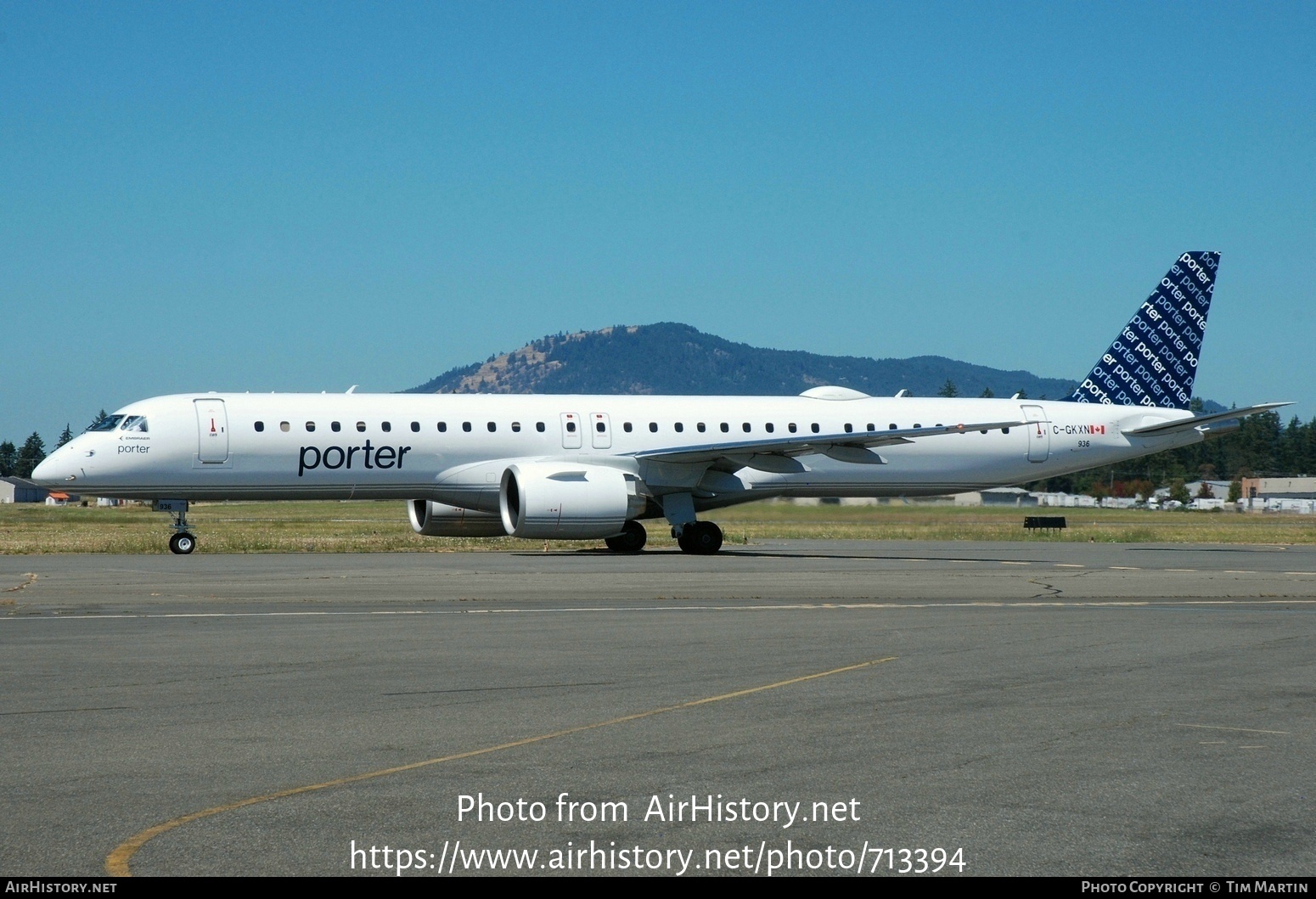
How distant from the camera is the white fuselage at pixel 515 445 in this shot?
→ 3047cm

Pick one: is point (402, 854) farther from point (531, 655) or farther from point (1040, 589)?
point (1040, 589)

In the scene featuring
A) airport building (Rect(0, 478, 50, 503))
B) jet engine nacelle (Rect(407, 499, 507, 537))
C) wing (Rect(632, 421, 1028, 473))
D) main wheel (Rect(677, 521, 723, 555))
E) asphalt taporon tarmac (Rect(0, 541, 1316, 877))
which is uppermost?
airport building (Rect(0, 478, 50, 503))

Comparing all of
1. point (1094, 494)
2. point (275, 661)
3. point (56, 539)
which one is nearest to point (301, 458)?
point (56, 539)

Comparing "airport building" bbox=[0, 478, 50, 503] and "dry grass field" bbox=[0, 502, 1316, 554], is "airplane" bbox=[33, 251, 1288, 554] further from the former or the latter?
"airport building" bbox=[0, 478, 50, 503]

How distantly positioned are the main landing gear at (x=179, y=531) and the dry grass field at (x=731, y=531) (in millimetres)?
1271

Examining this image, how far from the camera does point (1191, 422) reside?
37.3 meters

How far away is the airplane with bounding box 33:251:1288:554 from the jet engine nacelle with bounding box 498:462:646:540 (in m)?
0.04

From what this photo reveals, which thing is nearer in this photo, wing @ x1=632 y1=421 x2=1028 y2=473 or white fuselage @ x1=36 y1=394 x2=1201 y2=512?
white fuselage @ x1=36 y1=394 x2=1201 y2=512

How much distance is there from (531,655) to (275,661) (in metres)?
2.19

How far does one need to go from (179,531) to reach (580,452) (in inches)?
363

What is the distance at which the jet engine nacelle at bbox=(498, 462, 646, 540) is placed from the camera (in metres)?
29.9

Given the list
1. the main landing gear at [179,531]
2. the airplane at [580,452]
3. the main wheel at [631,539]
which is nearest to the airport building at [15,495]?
the main landing gear at [179,531]

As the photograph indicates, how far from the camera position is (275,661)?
11906 millimetres

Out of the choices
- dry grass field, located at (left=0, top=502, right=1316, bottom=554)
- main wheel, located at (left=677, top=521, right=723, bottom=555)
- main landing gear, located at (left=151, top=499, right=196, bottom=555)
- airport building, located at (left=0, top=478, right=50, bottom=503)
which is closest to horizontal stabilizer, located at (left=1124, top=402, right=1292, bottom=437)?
dry grass field, located at (left=0, top=502, right=1316, bottom=554)
